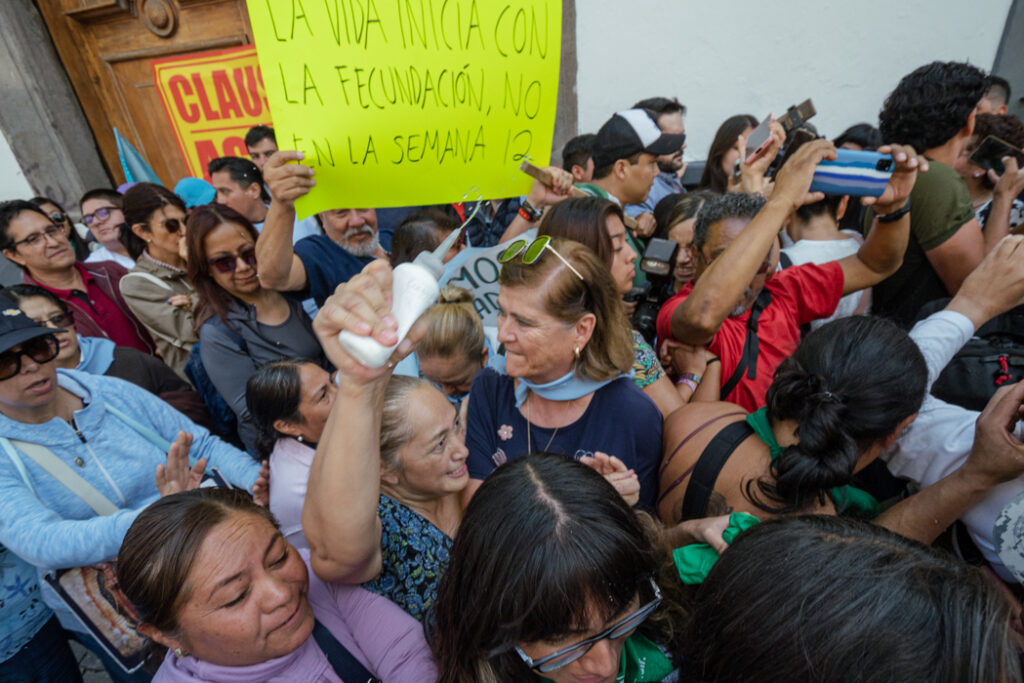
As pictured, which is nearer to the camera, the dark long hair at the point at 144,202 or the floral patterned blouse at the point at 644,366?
the floral patterned blouse at the point at 644,366

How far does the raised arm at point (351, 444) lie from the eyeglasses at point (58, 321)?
84.2 inches

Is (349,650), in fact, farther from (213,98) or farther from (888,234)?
(213,98)

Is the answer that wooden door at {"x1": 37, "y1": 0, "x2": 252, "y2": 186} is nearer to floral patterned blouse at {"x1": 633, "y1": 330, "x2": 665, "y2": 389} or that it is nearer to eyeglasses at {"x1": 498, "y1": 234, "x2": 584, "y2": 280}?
eyeglasses at {"x1": 498, "y1": 234, "x2": 584, "y2": 280}

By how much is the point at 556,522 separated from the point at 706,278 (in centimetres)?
116

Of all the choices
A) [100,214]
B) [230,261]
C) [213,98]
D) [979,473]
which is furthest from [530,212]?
[213,98]

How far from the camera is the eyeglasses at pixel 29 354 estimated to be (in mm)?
1604

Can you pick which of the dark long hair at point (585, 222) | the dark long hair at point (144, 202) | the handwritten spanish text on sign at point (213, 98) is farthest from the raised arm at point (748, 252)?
the handwritten spanish text on sign at point (213, 98)

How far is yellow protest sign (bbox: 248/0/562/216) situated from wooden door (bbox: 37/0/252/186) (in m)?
4.11

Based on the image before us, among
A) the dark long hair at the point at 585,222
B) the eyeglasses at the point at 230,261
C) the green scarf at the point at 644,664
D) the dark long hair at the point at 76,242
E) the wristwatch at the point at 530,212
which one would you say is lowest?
the dark long hair at the point at 76,242

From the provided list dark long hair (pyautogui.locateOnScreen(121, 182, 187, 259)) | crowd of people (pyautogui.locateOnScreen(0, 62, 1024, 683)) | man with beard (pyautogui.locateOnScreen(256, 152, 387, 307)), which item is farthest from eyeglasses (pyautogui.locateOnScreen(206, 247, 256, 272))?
dark long hair (pyautogui.locateOnScreen(121, 182, 187, 259))

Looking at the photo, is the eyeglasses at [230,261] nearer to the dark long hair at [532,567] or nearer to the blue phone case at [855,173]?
the dark long hair at [532,567]

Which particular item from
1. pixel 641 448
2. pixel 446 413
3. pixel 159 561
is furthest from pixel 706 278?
pixel 159 561

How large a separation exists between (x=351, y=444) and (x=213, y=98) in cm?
537

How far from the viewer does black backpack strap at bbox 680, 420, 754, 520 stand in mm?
1335
